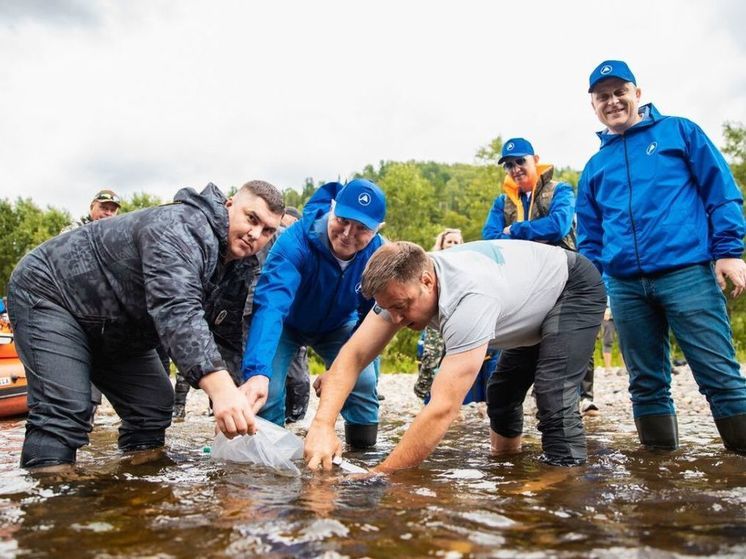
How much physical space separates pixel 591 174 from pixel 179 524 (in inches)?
137

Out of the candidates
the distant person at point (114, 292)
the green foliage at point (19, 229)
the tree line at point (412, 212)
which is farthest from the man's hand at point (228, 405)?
the green foliage at point (19, 229)

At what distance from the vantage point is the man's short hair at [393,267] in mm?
3328

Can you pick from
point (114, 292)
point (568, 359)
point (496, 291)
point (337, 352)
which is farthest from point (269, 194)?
point (568, 359)

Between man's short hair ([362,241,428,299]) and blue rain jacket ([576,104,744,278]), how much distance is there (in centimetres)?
160

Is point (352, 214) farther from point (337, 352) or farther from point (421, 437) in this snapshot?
point (421, 437)

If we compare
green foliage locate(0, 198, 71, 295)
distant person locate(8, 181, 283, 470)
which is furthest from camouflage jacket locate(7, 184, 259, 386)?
green foliage locate(0, 198, 71, 295)

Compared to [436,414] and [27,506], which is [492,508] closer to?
[436,414]

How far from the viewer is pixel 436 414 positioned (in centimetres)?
332

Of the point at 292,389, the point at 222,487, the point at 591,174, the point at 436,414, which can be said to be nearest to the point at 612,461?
the point at 436,414

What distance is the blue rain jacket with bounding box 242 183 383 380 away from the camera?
4281 mm

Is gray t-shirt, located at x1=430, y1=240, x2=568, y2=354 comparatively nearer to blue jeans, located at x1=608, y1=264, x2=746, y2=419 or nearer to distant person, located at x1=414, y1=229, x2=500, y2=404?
blue jeans, located at x1=608, y1=264, x2=746, y2=419

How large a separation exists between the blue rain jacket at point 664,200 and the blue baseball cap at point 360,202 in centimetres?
151

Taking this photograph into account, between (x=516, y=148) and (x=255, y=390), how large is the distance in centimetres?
347

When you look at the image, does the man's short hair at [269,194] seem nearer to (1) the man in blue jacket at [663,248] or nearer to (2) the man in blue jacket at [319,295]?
(2) the man in blue jacket at [319,295]
